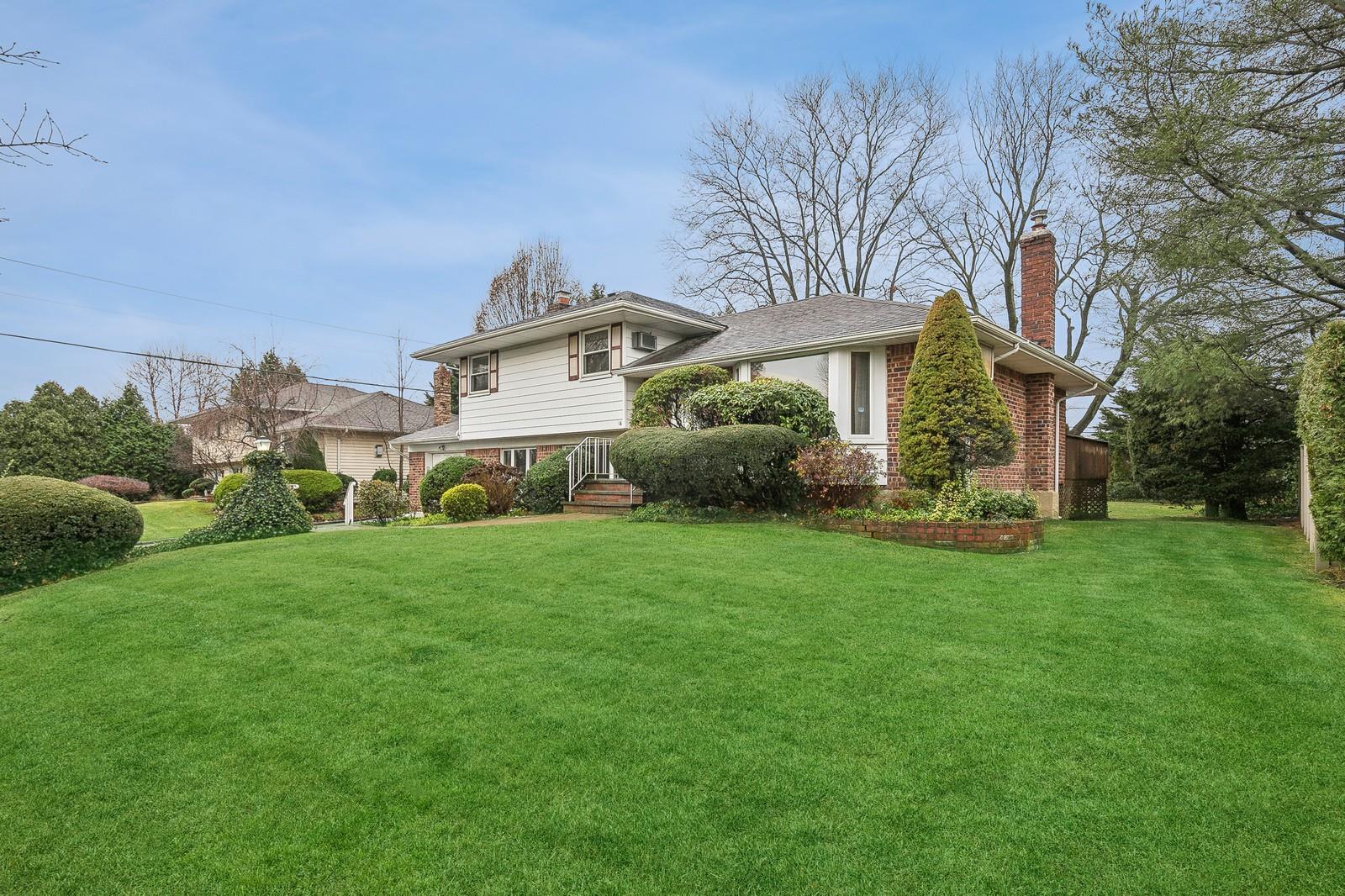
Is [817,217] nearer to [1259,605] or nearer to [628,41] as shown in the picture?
[628,41]

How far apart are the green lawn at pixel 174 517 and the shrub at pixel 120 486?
1468 mm

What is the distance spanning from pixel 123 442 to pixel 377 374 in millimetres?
9828

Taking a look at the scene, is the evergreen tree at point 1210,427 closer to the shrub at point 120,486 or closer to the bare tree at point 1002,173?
the bare tree at point 1002,173

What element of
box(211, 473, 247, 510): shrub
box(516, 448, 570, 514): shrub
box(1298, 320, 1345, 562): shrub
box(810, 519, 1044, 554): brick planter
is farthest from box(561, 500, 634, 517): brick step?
box(211, 473, 247, 510): shrub

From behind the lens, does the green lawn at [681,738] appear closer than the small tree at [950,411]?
Yes

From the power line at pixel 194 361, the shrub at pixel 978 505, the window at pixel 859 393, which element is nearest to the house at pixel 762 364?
the window at pixel 859 393

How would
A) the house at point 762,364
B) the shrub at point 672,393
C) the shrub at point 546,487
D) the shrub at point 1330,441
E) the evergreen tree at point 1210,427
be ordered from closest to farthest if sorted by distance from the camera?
the shrub at point 1330,441 → the house at point 762,364 → the evergreen tree at point 1210,427 → the shrub at point 672,393 → the shrub at point 546,487

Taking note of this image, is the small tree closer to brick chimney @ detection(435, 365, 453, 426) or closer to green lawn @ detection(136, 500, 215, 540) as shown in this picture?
green lawn @ detection(136, 500, 215, 540)

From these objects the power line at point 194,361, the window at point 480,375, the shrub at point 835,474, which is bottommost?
the shrub at point 835,474

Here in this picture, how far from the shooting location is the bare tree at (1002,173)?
2431 centimetres

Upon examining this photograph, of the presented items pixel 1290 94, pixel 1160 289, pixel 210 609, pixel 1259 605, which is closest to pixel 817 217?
pixel 1160 289

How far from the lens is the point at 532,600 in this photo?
586 centimetres

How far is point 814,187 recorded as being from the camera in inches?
1065

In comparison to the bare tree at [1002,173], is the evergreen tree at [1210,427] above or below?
below
